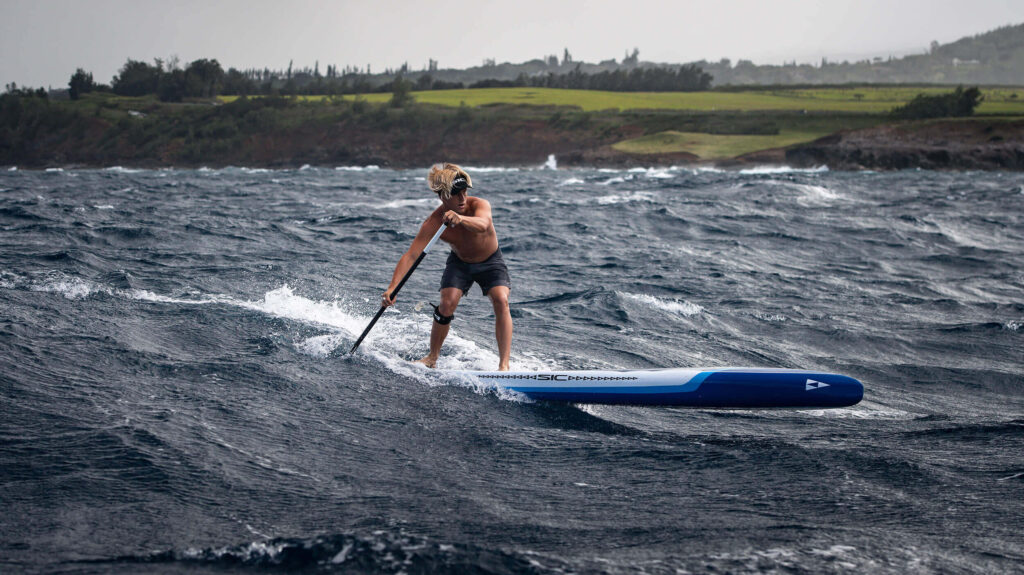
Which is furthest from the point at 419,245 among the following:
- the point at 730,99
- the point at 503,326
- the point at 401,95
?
the point at 730,99

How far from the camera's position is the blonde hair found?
23.1 feet

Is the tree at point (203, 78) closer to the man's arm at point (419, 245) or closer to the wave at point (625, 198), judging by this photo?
the wave at point (625, 198)

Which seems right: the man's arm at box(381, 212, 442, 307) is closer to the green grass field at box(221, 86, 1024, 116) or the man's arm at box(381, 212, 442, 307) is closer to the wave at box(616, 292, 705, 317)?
the wave at box(616, 292, 705, 317)

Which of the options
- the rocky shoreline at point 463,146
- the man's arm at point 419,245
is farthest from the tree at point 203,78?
the man's arm at point 419,245

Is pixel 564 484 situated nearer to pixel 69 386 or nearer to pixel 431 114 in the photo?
pixel 69 386

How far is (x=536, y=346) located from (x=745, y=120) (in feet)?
289

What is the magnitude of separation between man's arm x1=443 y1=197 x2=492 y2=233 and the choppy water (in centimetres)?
137

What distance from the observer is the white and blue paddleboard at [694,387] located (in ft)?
20.3

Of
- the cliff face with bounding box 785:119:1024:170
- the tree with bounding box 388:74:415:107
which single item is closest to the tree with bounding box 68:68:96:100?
the tree with bounding box 388:74:415:107

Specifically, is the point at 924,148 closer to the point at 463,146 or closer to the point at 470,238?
the point at 463,146

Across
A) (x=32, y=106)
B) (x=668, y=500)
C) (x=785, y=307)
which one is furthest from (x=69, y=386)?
(x=32, y=106)

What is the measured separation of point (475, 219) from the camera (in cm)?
707

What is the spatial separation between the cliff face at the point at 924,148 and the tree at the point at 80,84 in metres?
101

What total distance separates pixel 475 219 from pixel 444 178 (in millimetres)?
464
